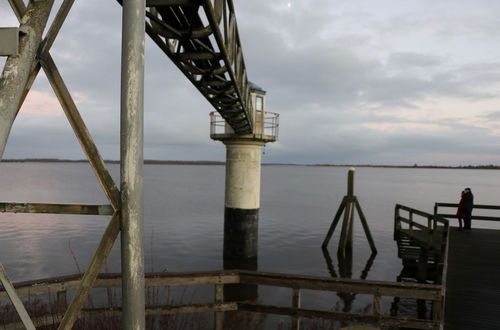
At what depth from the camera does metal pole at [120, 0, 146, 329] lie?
235 cm

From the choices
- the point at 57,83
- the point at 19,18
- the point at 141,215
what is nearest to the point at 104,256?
the point at 141,215

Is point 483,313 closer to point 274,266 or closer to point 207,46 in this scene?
point 207,46

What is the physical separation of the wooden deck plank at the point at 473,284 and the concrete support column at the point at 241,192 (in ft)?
32.3

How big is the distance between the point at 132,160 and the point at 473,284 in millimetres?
9857

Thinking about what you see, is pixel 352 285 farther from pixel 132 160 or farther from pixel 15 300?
pixel 15 300

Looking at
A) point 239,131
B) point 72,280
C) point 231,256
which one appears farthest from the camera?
point 231,256

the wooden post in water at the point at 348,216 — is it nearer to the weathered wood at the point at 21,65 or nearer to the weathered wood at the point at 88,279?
the weathered wood at the point at 88,279

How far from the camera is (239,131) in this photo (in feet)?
61.3

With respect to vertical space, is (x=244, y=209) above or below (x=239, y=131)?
below

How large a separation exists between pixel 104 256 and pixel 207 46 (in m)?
5.76

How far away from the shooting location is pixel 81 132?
2.52m

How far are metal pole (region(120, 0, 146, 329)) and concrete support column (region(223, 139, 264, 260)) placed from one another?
649 inches

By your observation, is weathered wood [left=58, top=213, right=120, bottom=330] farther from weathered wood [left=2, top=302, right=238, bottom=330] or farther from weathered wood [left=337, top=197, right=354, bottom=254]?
weathered wood [left=337, top=197, right=354, bottom=254]

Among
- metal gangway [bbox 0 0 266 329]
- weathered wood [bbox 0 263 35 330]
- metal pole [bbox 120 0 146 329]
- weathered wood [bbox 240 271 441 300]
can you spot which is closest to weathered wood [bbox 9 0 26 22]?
metal gangway [bbox 0 0 266 329]
